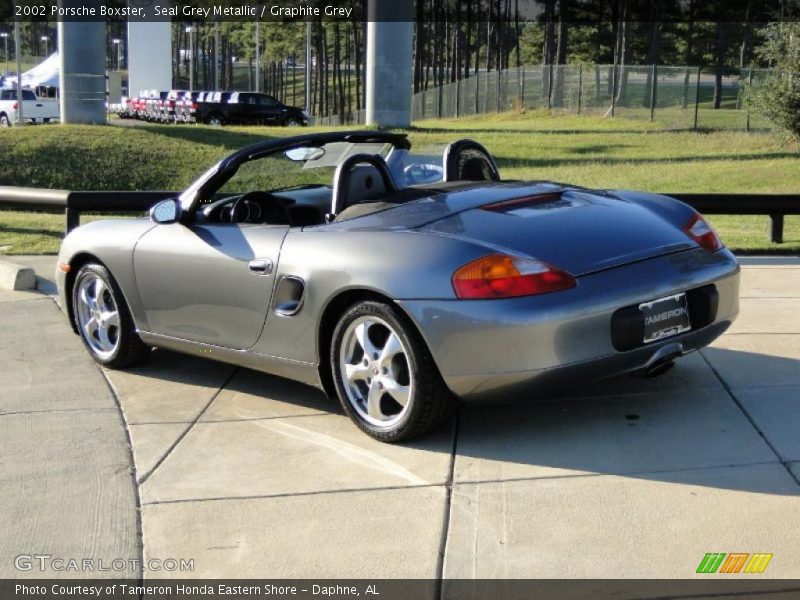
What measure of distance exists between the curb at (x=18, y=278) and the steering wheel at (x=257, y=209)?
386 centimetres

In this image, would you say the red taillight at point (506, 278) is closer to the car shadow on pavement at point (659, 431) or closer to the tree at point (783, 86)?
the car shadow on pavement at point (659, 431)

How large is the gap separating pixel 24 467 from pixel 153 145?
20606 mm

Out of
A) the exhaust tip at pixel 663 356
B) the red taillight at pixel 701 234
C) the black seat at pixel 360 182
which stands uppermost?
the black seat at pixel 360 182

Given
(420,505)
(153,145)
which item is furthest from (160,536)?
(153,145)

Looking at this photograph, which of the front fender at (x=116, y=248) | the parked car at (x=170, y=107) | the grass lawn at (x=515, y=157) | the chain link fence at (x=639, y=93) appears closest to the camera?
the front fender at (x=116, y=248)

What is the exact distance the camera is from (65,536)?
4121 millimetres

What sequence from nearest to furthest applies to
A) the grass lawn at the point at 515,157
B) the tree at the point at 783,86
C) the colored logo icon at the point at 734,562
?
the colored logo icon at the point at 734,562, the grass lawn at the point at 515,157, the tree at the point at 783,86

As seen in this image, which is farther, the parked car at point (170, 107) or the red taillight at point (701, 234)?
the parked car at point (170, 107)

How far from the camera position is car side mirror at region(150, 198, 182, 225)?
5.89 m

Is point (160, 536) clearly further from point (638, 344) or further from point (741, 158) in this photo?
point (741, 158)

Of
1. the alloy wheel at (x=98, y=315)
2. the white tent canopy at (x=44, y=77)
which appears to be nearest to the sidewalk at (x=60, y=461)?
the alloy wheel at (x=98, y=315)

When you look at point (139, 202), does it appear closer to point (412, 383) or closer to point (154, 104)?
point (412, 383)

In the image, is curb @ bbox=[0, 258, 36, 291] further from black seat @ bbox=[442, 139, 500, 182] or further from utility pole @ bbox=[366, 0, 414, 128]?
utility pole @ bbox=[366, 0, 414, 128]

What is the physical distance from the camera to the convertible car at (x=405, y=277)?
4543 millimetres
